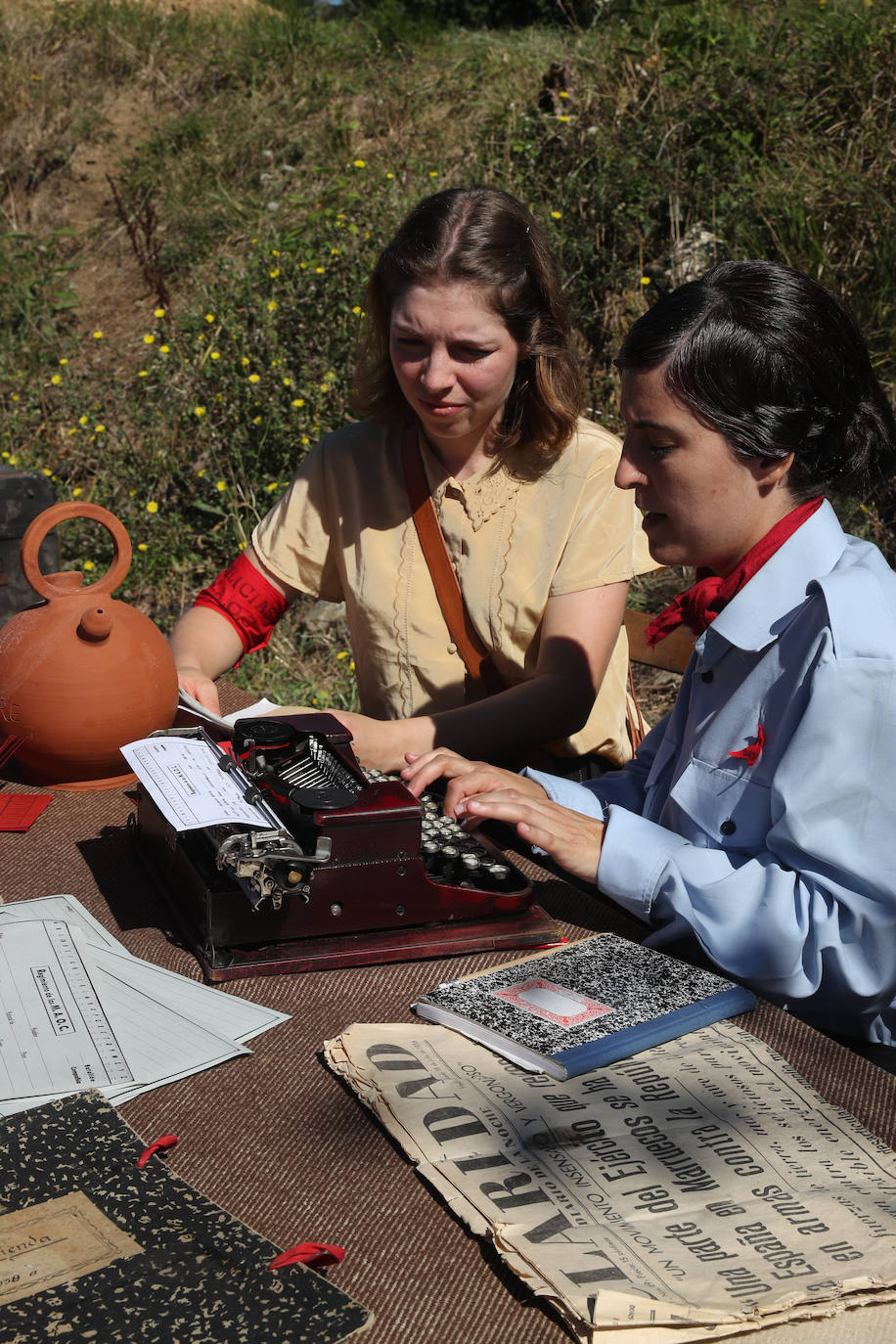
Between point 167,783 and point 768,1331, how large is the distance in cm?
94

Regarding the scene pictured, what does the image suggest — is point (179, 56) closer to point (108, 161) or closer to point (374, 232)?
point (108, 161)

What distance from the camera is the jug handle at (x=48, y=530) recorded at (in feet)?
6.19

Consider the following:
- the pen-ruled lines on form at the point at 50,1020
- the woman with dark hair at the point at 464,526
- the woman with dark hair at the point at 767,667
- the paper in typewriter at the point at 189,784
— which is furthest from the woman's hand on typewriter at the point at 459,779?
the pen-ruled lines on form at the point at 50,1020

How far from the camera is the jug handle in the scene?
74.3 inches

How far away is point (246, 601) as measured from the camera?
2.71m

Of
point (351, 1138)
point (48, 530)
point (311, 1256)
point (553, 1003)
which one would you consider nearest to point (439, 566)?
point (48, 530)

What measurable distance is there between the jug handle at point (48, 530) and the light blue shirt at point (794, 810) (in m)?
0.91

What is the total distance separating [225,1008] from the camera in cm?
136

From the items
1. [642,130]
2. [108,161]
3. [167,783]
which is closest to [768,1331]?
[167,783]

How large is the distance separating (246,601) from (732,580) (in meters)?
1.32

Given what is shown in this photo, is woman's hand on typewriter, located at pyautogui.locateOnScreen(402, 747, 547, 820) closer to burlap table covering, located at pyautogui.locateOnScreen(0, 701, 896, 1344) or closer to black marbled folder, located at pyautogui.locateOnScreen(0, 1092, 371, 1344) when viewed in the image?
burlap table covering, located at pyautogui.locateOnScreen(0, 701, 896, 1344)

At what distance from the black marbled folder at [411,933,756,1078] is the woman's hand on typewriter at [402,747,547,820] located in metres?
0.33

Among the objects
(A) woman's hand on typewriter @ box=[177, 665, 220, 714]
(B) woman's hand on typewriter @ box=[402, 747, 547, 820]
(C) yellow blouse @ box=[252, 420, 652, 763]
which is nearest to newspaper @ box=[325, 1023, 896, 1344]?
(B) woman's hand on typewriter @ box=[402, 747, 547, 820]

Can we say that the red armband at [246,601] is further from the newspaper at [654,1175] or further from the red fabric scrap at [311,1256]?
the red fabric scrap at [311,1256]
